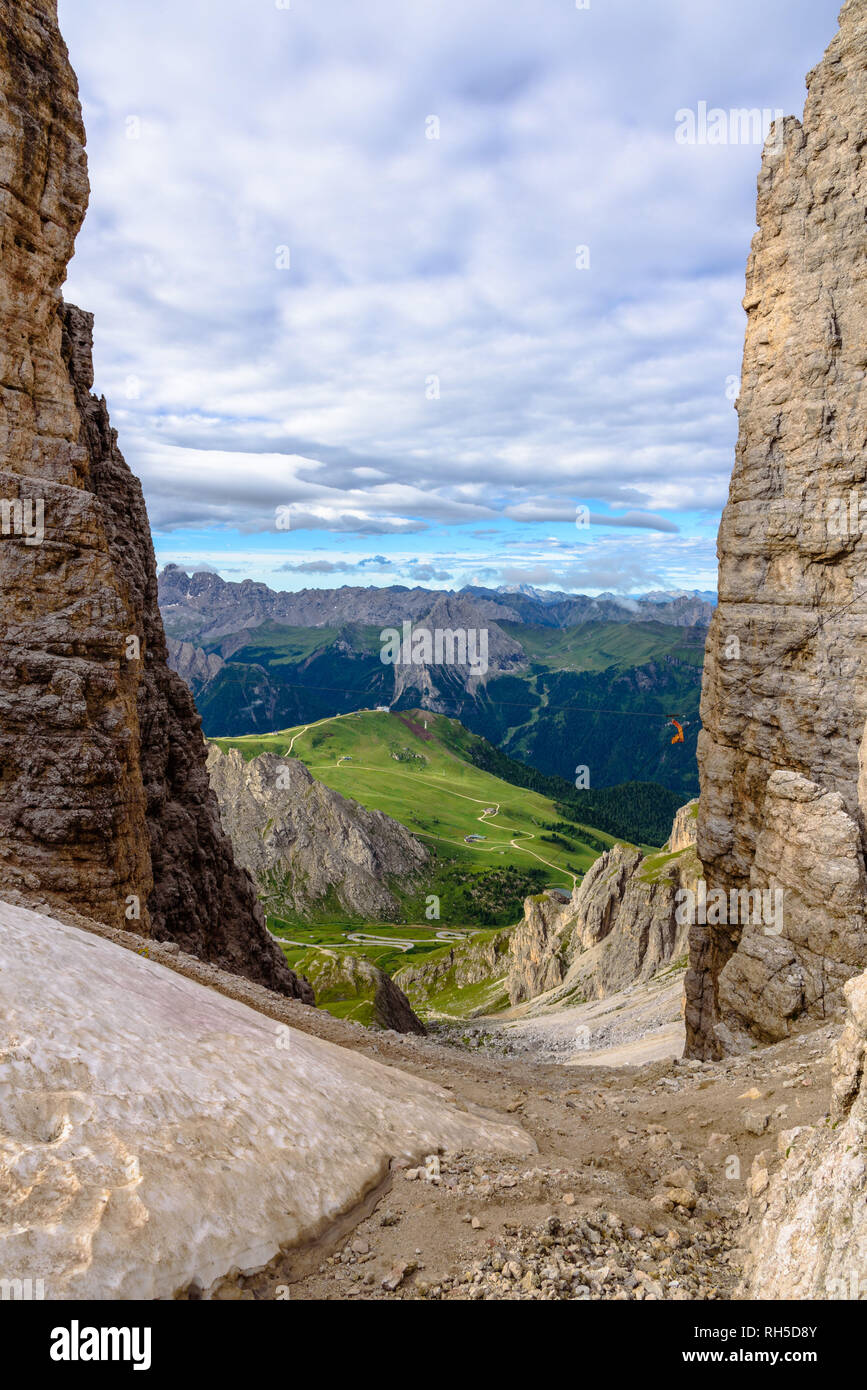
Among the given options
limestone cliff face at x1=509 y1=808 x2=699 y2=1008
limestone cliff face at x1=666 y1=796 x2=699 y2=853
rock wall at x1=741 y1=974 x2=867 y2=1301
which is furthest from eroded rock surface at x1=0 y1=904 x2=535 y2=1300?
limestone cliff face at x1=666 y1=796 x2=699 y2=853

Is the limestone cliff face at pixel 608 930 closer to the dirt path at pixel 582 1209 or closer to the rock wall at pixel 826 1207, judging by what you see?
the dirt path at pixel 582 1209

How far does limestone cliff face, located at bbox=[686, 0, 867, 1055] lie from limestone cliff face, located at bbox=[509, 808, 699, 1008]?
44.4m

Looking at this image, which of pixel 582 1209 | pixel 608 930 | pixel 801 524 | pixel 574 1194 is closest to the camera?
pixel 582 1209

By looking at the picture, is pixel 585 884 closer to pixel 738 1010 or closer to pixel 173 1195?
pixel 738 1010

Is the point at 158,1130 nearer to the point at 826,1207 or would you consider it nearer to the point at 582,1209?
the point at 582,1209

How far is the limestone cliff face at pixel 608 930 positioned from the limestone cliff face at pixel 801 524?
146 feet

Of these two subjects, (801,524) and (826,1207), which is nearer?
(826,1207)

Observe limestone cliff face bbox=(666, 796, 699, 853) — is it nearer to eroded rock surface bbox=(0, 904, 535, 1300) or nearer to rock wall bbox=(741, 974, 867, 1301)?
eroded rock surface bbox=(0, 904, 535, 1300)

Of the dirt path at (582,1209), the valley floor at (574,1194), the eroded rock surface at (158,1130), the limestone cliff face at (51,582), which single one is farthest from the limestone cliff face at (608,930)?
the eroded rock surface at (158,1130)

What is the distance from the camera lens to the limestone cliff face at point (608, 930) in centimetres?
8738

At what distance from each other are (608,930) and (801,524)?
85.3 m

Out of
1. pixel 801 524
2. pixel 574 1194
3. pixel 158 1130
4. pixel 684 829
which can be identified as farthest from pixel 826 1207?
pixel 684 829

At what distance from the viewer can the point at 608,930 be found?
104688mm

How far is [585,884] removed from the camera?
393 feet
